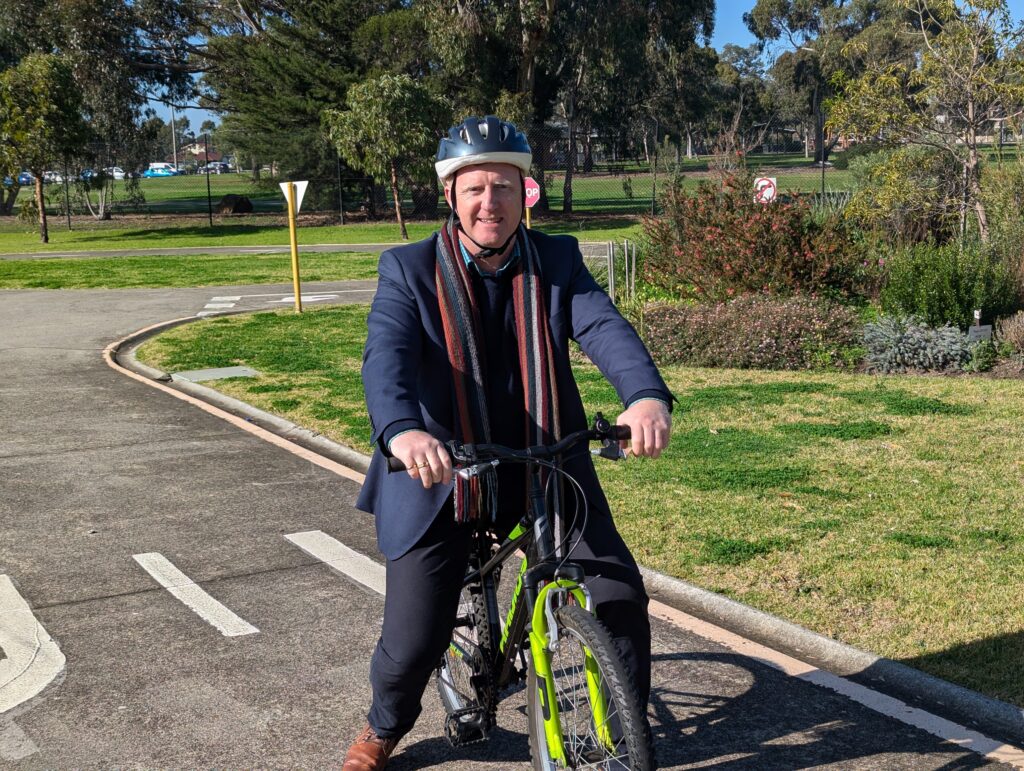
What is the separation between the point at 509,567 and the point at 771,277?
29.2ft

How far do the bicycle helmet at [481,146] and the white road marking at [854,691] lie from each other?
8.17ft

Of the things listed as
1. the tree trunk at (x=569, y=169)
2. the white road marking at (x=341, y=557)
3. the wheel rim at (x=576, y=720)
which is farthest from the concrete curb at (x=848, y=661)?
the tree trunk at (x=569, y=169)

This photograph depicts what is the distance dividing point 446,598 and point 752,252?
453 inches

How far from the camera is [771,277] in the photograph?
14.1 meters

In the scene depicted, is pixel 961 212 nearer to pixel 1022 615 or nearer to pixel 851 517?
pixel 851 517

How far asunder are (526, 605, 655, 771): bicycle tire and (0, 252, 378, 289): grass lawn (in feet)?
66.3

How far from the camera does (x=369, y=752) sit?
3.66 meters

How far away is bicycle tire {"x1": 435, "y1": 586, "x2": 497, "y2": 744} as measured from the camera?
3.51 metres

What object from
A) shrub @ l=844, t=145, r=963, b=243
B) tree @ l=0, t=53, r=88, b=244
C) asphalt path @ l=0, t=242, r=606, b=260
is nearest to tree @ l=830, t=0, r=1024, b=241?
shrub @ l=844, t=145, r=963, b=243

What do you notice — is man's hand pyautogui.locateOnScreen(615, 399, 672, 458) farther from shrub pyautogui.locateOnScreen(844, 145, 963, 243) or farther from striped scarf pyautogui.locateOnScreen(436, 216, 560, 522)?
shrub pyautogui.locateOnScreen(844, 145, 963, 243)

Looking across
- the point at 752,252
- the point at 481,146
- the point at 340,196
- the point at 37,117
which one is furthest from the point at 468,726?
the point at 340,196

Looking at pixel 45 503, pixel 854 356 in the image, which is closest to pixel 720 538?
pixel 45 503

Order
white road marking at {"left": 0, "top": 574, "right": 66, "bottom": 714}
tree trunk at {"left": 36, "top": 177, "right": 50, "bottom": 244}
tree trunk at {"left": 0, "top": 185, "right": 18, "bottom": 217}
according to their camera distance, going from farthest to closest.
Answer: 1. tree trunk at {"left": 0, "top": 185, "right": 18, "bottom": 217}
2. tree trunk at {"left": 36, "top": 177, "right": 50, "bottom": 244}
3. white road marking at {"left": 0, "top": 574, "right": 66, "bottom": 714}

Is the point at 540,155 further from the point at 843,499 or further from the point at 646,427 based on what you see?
the point at 646,427
